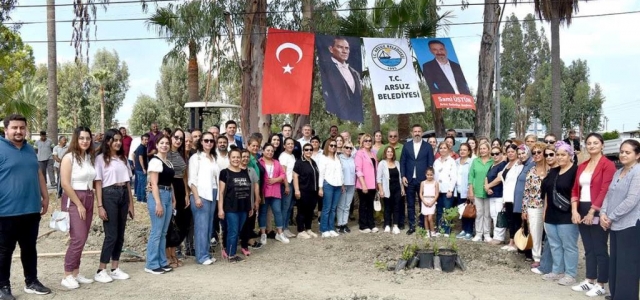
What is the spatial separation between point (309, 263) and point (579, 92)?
40.7m

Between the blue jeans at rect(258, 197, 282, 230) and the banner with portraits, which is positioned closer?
the blue jeans at rect(258, 197, 282, 230)

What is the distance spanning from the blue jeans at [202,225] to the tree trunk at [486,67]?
25.8ft

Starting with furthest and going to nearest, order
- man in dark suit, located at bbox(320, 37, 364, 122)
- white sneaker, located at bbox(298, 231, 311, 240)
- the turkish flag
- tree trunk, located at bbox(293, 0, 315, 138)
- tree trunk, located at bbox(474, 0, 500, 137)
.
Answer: tree trunk, located at bbox(293, 0, 315, 138)
tree trunk, located at bbox(474, 0, 500, 137)
man in dark suit, located at bbox(320, 37, 364, 122)
the turkish flag
white sneaker, located at bbox(298, 231, 311, 240)

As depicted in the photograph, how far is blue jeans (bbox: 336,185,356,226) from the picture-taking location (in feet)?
30.8

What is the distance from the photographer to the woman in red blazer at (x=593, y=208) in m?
5.64

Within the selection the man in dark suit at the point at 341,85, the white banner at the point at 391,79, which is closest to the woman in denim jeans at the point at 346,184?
the man in dark suit at the point at 341,85

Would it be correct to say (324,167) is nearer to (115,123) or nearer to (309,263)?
(309,263)

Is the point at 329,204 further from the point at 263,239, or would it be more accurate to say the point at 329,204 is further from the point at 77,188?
the point at 77,188

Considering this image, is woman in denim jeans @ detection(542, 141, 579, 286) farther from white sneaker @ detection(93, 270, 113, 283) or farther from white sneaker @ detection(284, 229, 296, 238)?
white sneaker @ detection(93, 270, 113, 283)


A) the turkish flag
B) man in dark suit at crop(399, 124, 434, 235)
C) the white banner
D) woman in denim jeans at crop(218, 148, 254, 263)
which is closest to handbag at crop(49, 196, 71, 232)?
woman in denim jeans at crop(218, 148, 254, 263)

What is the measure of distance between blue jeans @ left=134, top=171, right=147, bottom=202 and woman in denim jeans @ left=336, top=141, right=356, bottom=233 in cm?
472

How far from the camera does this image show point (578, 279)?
21.6 feet

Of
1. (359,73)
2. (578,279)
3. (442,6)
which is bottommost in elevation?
(578,279)

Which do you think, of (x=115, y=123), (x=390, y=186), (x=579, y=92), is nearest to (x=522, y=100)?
(x=579, y=92)
